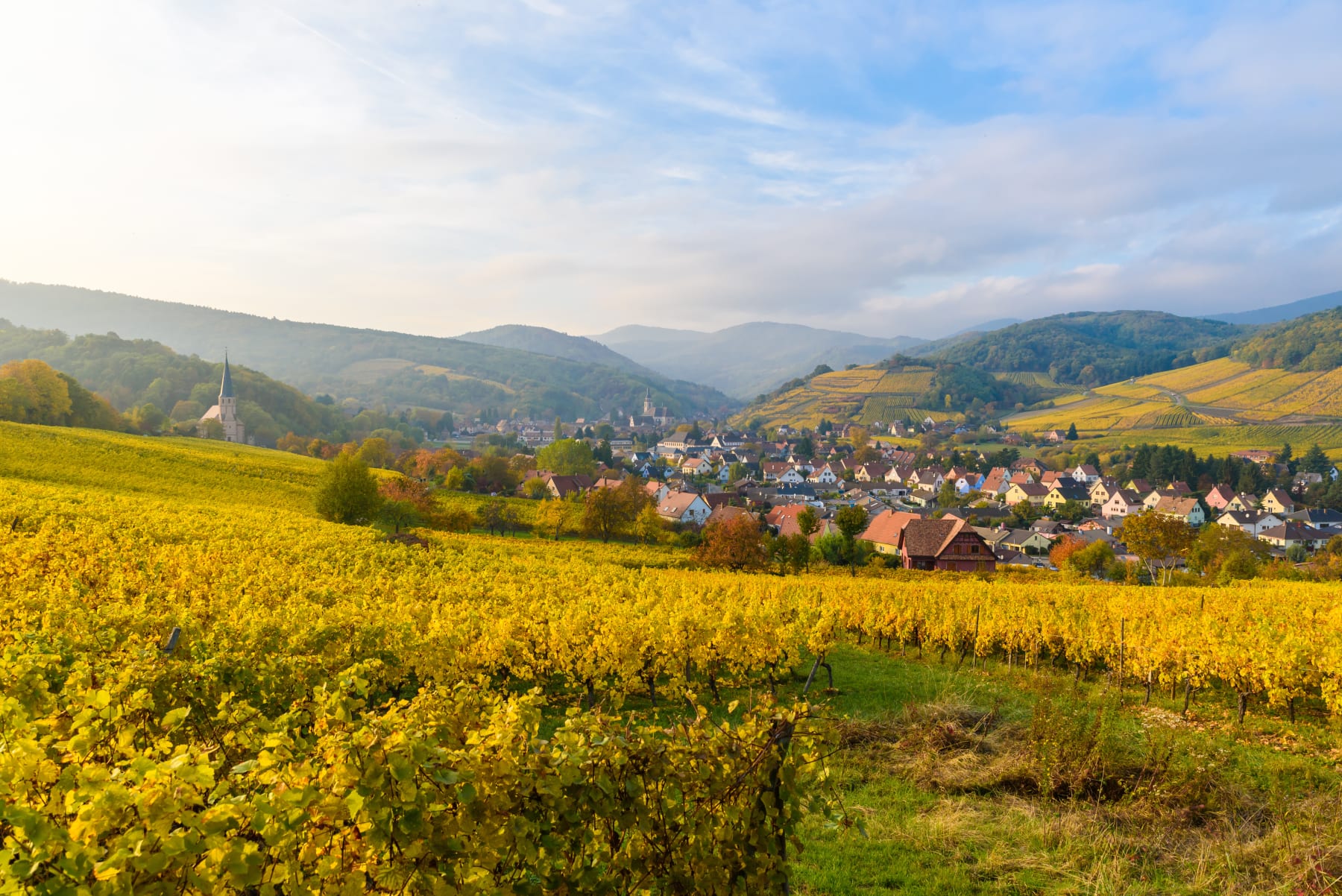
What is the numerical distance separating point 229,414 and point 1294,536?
150 metres

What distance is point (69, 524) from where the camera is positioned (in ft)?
65.7

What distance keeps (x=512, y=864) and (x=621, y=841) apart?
74 centimetres

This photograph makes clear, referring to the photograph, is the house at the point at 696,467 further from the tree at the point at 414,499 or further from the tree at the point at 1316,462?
the tree at the point at 1316,462

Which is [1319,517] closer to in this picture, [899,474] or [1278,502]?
[1278,502]

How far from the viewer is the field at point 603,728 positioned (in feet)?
9.71

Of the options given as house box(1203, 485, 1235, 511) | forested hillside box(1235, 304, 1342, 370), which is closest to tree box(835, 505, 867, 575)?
house box(1203, 485, 1235, 511)

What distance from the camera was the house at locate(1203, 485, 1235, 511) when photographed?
9369 centimetres

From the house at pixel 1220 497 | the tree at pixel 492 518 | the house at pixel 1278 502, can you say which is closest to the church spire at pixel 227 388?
the tree at pixel 492 518

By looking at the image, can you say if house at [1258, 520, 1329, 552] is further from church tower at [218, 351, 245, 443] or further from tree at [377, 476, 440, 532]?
church tower at [218, 351, 245, 443]

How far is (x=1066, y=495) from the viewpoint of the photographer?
10488 centimetres

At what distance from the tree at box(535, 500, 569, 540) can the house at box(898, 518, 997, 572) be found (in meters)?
Answer: 27.6

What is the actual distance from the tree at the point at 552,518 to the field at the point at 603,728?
90.5 feet

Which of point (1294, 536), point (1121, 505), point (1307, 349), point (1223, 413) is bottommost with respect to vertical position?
point (1294, 536)

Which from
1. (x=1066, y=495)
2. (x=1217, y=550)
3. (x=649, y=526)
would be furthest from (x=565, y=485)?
(x=1066, y=495)
